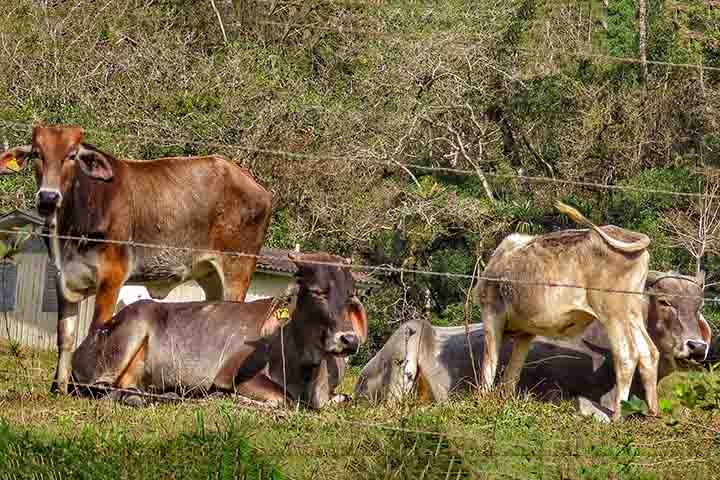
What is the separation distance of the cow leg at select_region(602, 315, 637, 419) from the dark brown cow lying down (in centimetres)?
198

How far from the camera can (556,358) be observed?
11.7 m

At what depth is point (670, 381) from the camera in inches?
467

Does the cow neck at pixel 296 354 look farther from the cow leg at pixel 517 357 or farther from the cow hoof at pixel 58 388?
the cow leg at pixel 517 357

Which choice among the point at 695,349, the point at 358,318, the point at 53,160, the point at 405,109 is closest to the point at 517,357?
the point at 695,349

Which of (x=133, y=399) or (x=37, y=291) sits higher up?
(x=133, y=399)

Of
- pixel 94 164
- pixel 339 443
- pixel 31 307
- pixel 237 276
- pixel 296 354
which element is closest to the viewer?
pixel 339 443

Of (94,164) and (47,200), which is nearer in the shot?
(47,200)

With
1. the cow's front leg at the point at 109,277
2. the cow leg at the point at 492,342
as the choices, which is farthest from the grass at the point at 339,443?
the cow's front leg at the point at 109,277

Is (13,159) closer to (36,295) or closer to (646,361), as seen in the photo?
(646,361)

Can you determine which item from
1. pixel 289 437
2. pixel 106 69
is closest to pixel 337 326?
pixel 289 437

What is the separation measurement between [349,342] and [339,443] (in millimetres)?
1803

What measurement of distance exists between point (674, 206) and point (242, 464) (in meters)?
19.4

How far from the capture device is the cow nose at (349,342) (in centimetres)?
973

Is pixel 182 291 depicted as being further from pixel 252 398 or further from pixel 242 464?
pixel 242 464
